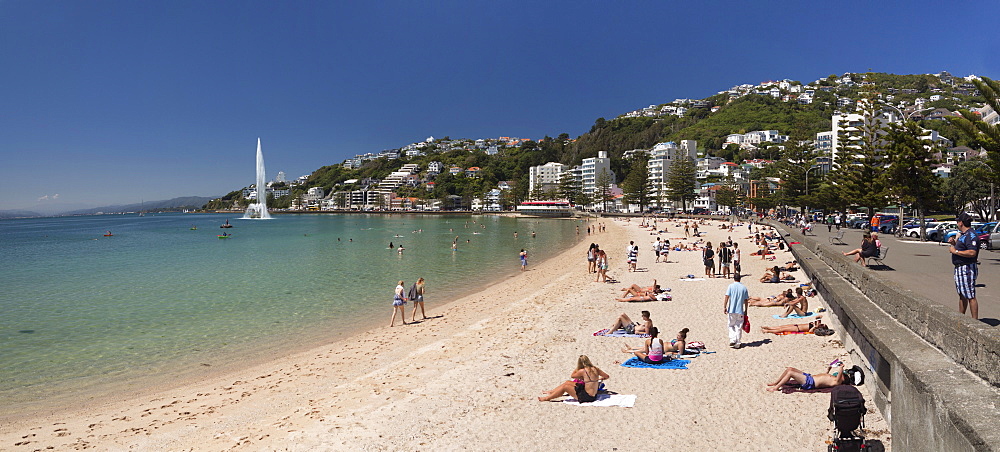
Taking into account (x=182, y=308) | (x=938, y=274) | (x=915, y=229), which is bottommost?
(x=182, y=308)

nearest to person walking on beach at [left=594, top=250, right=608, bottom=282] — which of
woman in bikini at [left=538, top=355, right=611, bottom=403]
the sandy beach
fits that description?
the sandy beach

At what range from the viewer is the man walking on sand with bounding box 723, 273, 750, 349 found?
25.5 feet

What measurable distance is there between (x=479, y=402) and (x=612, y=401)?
162 centimetres

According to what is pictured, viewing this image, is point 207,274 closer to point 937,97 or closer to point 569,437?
point 569,437

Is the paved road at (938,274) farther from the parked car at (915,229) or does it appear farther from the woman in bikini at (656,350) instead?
the parked car at (915,229)

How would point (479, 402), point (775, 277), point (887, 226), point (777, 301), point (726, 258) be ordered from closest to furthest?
point (479, 402) < point (777, 301) < point (775, 277) < point (726, 258) < point (887, 226)

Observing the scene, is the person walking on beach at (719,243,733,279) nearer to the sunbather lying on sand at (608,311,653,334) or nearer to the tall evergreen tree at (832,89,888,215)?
the sunbather lying on sand at (608,311,653,334)

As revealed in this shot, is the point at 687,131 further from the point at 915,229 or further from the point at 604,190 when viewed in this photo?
the point at 915,229

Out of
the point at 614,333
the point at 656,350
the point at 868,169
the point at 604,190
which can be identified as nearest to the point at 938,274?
the point at 614,333

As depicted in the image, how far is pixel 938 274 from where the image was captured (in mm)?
11211

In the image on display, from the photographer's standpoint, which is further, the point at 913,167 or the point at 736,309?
the point at 913,167

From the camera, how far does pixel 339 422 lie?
229 inches

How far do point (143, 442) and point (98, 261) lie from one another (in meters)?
33.6

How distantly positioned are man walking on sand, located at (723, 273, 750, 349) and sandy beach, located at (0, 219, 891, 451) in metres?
0.25
